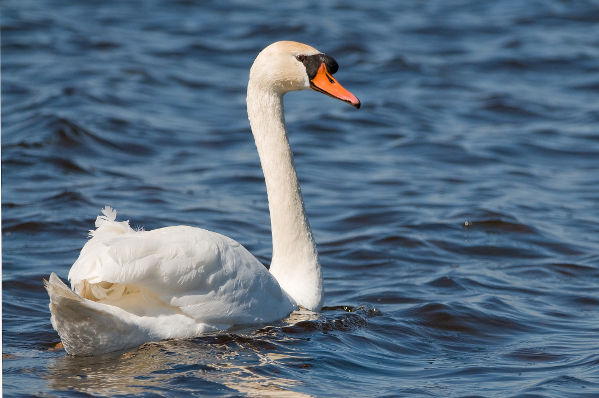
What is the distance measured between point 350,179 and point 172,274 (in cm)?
643

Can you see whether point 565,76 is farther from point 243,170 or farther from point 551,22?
point 243,170

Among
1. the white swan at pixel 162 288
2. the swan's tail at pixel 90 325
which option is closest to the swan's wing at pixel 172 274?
the white swan at pixel 162 288

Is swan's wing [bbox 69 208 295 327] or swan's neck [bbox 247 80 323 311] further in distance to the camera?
swan's neck [bbox 247 80 323 311]

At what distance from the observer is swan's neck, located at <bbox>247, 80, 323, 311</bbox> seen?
7441 millimetres

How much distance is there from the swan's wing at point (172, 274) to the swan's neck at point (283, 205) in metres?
0.81

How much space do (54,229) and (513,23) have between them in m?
12.7

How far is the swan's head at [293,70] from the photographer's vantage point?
7332mm

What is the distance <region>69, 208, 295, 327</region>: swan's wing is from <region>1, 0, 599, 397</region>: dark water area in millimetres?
229

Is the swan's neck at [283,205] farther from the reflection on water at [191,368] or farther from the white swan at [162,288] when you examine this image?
the reflection on water at [191,368]

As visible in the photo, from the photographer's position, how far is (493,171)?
Answer: 12.6 meters

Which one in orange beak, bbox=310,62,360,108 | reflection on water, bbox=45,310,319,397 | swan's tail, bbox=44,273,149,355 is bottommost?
reflection on water, bbox=45,310,319,397

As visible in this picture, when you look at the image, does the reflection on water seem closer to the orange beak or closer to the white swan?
the white swan

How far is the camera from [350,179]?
12.3 metres

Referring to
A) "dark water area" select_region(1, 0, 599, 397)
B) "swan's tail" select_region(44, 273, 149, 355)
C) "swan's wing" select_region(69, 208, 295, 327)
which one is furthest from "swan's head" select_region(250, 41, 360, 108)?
"swan's tail" select_region(44, 273, 149, 355)
